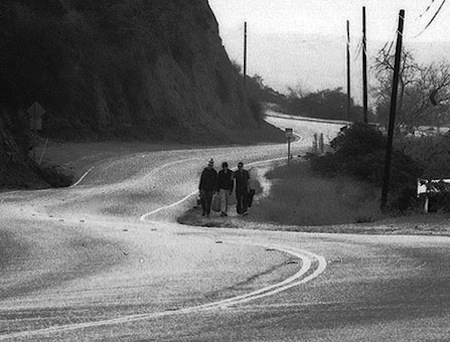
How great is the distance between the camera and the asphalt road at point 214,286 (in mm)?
9031

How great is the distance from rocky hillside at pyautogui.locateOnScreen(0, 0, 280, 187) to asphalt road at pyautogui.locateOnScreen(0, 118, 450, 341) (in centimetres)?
3073

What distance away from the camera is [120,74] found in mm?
72062

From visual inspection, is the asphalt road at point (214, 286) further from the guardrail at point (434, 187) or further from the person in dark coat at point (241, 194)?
the person in dark coat at point (241, 194)

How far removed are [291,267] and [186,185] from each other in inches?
1261

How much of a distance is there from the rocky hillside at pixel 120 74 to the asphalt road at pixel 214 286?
101ft

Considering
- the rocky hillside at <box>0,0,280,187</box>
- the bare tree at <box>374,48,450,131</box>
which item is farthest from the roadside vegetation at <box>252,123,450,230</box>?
the rocky hillside at <box>0,0,280,187</box>

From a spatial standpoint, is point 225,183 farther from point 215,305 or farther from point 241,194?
point 215,305

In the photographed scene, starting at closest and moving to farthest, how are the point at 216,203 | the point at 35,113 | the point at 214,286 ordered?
1. the point at 214,286
2. the point at 216,203
3. the point at 35,113

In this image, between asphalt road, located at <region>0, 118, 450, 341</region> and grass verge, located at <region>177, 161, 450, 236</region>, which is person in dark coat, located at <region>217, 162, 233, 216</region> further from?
asphalt road, located at <region>0, 118, 450, 341</region>

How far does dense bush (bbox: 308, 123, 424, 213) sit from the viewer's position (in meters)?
42.4

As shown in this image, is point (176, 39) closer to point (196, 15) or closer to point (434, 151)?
point (196, 15)

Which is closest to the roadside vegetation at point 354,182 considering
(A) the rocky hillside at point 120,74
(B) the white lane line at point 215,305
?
(A) the rocky hillside at point 120,74


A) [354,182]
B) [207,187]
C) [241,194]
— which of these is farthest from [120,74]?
[207,187]

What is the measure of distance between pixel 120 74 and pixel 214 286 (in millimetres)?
Result: 60500
